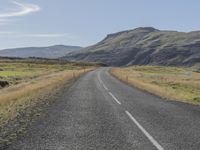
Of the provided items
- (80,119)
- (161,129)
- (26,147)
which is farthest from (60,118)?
(26,147)

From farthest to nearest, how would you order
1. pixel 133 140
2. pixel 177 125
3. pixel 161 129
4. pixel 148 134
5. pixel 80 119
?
pixel 80 119
pixel 177 125
pixel 161 129
pixel 148 134
pixel 133 140

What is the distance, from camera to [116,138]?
40.7 ft

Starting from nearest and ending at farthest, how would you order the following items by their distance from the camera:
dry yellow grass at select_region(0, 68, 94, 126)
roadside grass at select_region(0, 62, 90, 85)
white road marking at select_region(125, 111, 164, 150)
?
white road marking at select_region(125, 111, 164, 150) < dry yellow grass at select_region(0, 68, 94, 126) < roadside grass at select_region(0, 62, 90, 85)

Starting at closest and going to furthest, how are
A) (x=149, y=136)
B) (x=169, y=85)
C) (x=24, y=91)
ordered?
(x=149, y=136), (x=24, y=91), (x=169, y=85)

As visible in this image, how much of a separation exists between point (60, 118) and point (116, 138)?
4.86 metres

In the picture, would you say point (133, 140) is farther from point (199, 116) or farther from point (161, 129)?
point (199, 116)

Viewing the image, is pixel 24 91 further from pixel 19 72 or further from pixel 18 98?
pixel 19 72

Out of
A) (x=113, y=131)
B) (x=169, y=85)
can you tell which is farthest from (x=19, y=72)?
(x=113, y=131)

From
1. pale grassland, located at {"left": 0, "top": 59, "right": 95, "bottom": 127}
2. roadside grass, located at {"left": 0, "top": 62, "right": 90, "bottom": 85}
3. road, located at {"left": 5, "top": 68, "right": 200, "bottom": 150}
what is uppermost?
road, located at {"left": 5, "top": 68, "right": 200, "bottom": 150}

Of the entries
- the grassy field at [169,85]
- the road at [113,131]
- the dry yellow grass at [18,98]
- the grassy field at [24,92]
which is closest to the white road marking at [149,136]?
the road at [113,131]

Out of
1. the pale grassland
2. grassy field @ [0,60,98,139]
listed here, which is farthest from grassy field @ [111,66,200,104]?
the pale grassland

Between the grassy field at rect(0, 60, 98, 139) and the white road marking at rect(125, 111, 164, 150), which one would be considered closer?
the white road marking at rect(125, 111, 164, 150)

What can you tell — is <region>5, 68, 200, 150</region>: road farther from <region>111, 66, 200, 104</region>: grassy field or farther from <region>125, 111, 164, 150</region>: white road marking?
<region>111, 66, 200, 104</region>: grassy field

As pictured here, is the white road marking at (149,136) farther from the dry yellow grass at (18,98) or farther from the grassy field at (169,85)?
the grassy field at (169,85)
